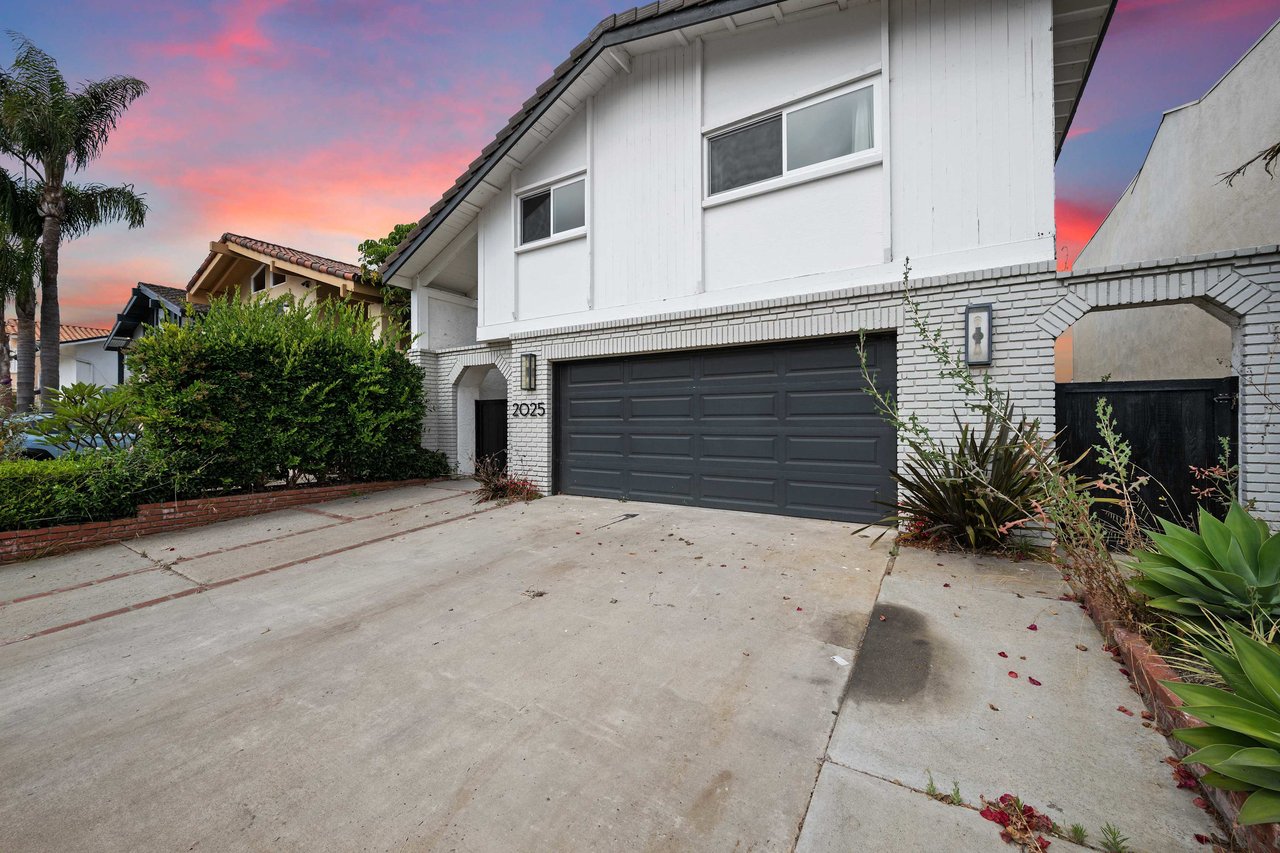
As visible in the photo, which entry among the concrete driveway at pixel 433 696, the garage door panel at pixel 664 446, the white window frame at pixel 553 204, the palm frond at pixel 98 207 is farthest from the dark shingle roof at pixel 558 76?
the palm frond at pixel 98 207

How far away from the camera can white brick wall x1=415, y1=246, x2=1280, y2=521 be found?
3.98 metres

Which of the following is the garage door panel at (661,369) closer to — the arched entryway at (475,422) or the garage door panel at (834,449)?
the garage door panel at (834,449)

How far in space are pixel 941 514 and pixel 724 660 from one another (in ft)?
9.65

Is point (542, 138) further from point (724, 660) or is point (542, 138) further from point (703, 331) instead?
point (724, 660)

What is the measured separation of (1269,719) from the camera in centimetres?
142

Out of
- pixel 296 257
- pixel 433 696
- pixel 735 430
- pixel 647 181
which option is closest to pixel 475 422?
pixel 647 181

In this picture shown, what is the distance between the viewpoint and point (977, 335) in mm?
4957

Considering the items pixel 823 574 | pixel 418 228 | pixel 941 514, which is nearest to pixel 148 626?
pixel 823 574

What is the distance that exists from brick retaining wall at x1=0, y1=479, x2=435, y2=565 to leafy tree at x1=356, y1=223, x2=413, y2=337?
14.1 ft

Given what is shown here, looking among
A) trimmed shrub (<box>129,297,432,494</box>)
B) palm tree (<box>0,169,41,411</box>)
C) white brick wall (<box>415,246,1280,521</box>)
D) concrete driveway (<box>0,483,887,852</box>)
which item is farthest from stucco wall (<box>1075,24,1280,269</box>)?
palm tree (<box>0,169,41,411</box>)

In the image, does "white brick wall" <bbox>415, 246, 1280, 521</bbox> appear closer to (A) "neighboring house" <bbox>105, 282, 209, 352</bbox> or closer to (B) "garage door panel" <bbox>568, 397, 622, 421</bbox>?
(B) "garage door panel" <bbox>568, 397, 622, 421</bbox>

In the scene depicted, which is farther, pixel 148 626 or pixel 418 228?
pixel 418 228

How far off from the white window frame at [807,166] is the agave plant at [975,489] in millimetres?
3199

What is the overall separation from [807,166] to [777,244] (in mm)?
950
